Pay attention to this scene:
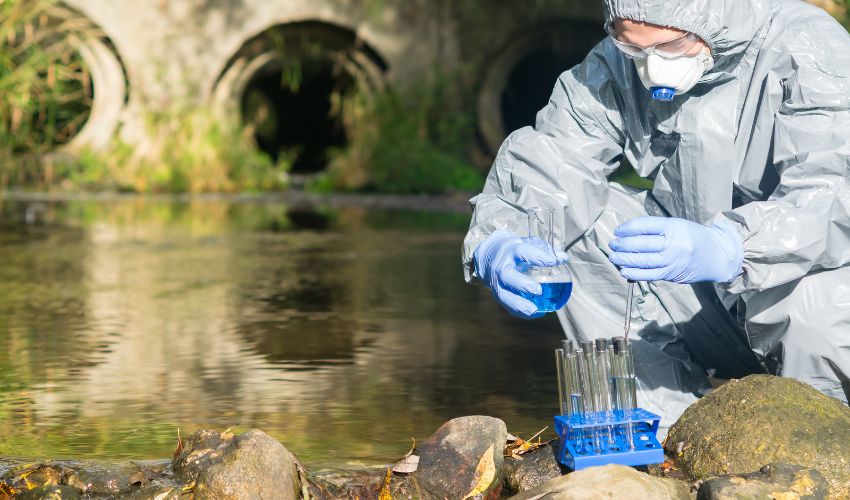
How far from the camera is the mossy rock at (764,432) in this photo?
128 inches

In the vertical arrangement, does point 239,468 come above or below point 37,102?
below

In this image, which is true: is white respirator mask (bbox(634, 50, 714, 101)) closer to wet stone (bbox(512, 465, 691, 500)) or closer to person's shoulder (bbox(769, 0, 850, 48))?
person's shoulder (bbox(769, 0, 850, 48))

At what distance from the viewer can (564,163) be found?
3.79m

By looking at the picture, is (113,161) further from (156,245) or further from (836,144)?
(836,144)

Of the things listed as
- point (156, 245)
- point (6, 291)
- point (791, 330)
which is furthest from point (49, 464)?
point (156, 245)

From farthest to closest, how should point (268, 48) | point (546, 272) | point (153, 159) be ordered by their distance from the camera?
1. point (268, 48)
2. point (153, 159)
3. point (546, 272)

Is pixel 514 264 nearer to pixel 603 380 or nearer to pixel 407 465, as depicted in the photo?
pixel 603 380

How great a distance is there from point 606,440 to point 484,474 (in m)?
0.31

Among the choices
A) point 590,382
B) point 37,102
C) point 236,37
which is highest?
point 236,37

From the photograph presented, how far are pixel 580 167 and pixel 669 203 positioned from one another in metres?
0.27

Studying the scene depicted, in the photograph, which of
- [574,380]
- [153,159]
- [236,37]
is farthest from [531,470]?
[236,37]

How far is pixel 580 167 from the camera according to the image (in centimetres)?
382

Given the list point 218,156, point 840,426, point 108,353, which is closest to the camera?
point 840,426

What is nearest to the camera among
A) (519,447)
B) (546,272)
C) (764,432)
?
(764,432)
